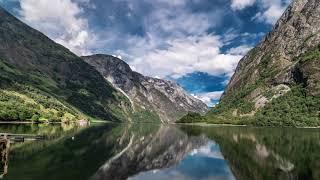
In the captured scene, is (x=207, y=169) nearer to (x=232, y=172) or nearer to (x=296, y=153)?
(x=232, y=172)

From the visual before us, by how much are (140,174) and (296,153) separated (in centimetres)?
5001

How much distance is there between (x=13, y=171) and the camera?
182 feet

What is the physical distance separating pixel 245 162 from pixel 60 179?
143ft

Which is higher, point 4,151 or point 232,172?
point 4,151

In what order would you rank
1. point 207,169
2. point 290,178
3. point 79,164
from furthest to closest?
point 207,169 → point 79,164 → point 290,178

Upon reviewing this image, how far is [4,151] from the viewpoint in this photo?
2418 inches

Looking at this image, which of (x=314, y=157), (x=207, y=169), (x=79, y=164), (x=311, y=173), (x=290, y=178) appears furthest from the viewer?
(x=314, y=157)

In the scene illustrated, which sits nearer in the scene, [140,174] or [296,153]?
[140,174]

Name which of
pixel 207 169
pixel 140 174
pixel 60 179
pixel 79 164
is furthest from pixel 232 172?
pixel 60 179

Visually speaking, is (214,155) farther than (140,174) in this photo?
Yes

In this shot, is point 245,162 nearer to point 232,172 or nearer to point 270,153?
point 232,172

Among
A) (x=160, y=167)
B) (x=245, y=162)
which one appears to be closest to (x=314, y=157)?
(x=245, y=162)

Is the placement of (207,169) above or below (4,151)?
below

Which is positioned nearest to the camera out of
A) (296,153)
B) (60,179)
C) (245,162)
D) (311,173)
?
(60,179)
